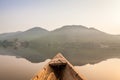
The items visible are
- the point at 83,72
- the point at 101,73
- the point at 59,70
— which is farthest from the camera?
the point at 83,72

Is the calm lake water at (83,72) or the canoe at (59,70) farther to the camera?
the calm lake water at (83,72)

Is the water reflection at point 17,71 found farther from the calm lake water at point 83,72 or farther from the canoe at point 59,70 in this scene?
the canoe at point 59,70

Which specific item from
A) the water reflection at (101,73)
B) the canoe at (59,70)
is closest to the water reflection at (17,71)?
the water reflection at (101,73)

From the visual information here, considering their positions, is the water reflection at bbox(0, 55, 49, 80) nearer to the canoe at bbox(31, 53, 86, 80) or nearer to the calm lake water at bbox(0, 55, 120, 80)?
the calm lake water at bbox(0, 55, 120, 80)

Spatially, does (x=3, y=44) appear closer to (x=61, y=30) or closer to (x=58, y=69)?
(x=61, y=30)

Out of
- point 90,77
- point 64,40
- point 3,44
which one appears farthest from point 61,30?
point 90,77

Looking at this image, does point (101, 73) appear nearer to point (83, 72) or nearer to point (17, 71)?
point (83, 72)

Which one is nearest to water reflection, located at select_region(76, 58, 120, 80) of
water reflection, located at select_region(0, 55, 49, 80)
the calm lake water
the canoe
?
the calm lake water

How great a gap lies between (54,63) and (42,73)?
2.55 feet

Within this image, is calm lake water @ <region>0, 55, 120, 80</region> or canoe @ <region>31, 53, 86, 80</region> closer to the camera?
Answer: canoe @ <region>31, 53, 86, 80</region>

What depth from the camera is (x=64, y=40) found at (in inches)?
5817

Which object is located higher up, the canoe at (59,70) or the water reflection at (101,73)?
the canoe at (59,70)

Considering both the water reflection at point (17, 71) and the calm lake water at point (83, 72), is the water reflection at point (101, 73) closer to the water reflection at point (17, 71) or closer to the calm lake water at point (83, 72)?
the calm lake water at point (83, 72)

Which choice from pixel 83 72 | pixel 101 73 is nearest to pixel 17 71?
pixel 83 72
